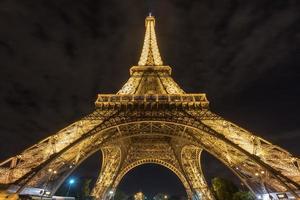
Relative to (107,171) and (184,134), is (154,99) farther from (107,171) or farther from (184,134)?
(107,171)

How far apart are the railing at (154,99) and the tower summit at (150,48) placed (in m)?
9.75

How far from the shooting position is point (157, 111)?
808 inches

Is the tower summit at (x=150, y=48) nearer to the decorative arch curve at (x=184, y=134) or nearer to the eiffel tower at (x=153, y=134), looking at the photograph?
the eiffel tower at (x=153, y=134)

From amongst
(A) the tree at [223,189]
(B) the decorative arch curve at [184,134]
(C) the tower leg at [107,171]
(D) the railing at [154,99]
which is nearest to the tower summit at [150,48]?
(D) the railing at [154,99]

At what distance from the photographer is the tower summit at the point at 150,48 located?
31203 millimetres

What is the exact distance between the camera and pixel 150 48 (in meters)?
33.2

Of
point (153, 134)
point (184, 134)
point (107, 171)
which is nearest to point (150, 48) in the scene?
point (153, 134)

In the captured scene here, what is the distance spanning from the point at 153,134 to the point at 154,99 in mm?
3401

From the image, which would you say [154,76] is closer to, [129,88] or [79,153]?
[129,88]

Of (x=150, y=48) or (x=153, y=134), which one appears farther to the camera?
(x=150, y=48)

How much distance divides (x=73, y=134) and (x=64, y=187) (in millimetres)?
31149

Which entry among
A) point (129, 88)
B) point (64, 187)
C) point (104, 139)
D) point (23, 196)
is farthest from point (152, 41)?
point (64, 187)

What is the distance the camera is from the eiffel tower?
1462 centimetres

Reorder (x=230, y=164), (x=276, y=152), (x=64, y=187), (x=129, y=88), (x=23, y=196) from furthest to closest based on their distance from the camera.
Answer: (x=64, y=187) < (x=129, y=88) < (x=230, y=164) < (x=276, y=152) < (x=23, y=196)
